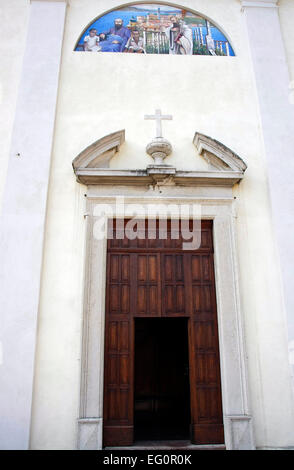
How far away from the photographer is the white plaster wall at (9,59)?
6504 millimetres

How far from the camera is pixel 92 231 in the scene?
6.05 metres

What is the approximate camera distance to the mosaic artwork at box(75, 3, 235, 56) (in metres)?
7.38

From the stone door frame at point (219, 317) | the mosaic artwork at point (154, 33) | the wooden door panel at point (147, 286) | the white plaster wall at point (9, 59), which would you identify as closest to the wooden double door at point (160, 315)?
the wooden door panel at point (147, 286)

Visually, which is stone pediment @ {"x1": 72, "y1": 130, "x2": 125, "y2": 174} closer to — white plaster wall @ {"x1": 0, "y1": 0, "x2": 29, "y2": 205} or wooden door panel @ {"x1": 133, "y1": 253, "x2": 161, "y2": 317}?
white plaster wall @ {"x1": 0, "y1": 0, "x2": 29, "y2": 205}

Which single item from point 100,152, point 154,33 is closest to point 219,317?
point 100,152

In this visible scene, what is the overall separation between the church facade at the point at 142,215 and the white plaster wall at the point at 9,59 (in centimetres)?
3

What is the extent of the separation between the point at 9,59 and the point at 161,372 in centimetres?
663

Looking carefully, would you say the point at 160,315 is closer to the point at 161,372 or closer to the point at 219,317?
the point at 219,317

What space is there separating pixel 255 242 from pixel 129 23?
4.85m

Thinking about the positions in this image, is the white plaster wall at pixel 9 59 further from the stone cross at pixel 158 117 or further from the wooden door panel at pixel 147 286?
the wooden door panel at pixel 147 286

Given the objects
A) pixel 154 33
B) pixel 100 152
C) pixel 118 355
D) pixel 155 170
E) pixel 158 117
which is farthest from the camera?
pixel 154 33

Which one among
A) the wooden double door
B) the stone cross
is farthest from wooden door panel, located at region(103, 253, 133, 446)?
the stone cross

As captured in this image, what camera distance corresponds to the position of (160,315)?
592 centimetres

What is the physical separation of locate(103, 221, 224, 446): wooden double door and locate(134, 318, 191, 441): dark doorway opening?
134 centimetres
